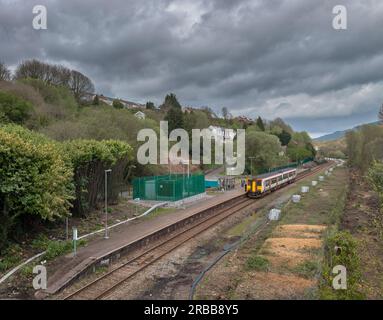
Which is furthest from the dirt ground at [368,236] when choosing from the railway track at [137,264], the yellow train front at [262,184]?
the railway track at [137,264]

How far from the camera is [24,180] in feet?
48.2

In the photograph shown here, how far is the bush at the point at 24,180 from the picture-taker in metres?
14.1

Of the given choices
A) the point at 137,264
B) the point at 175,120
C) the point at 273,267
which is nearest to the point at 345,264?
the point at 273,267

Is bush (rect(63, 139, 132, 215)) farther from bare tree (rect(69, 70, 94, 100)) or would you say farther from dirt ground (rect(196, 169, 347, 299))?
bare tree (rect(69, 70, 94, 100))

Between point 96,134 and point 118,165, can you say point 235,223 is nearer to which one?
point 118,165

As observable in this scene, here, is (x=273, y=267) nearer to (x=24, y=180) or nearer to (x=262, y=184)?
(x=24, y=180)

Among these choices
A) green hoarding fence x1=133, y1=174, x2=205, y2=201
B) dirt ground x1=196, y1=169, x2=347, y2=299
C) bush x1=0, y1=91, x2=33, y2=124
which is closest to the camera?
dirt ground x1=196, y1=169, x2=347, y2=299

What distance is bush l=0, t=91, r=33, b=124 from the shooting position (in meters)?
35.3

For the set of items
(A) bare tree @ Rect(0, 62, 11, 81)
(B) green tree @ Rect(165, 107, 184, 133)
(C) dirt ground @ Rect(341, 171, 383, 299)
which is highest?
(A) bare tree @ Rect(0, 62, 11, 81)

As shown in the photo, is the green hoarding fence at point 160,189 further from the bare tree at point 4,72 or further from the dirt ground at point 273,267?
the bare tree at point 4,72

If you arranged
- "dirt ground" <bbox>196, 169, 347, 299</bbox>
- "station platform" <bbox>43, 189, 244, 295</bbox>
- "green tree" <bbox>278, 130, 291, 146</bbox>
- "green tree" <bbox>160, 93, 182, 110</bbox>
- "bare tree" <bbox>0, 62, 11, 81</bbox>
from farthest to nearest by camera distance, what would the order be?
1. "green tree" <bbox>278, 130, 291, 146</bbox>
2. "green tree" <bbox>160, 93, 182, 110</bbox>
3. "bare tree" <bbox>0, 62, 11, 81</bbox>
4. "station platform" <bbox>43, 189, 244, 295</bbox>
5. "dirt ground" <bbox>196, 169, 347, 299</bbox>

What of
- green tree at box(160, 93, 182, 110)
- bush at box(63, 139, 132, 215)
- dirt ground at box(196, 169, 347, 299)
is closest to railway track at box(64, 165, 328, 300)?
dirt ground at box(196, 169, 347, 299)

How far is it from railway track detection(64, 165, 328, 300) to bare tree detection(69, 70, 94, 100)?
64092mm
